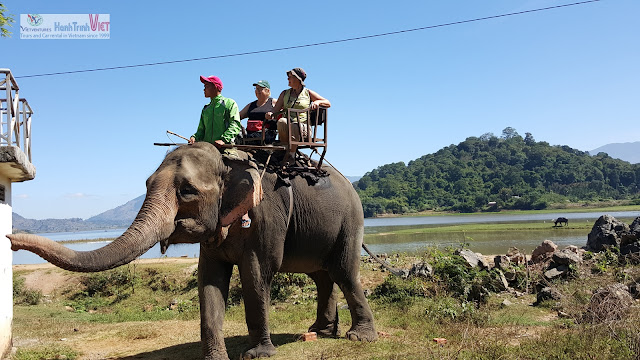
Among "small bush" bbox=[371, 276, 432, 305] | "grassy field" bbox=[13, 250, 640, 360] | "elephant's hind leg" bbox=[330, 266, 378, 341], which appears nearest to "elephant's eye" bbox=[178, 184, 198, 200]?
"grassy field" bbox=[13, 250, 640, 360]

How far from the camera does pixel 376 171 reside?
130 metres

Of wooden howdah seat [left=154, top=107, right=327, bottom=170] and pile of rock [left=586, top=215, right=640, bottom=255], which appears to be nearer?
wooden howdah seat [left=154, top=107, right=327, bottom=170]

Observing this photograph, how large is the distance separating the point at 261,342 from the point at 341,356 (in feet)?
3.37

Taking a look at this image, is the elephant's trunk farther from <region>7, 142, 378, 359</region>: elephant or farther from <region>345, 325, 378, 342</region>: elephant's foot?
<region>345, 325, 378, 342</region>: elephant's foot

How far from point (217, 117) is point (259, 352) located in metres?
2.98

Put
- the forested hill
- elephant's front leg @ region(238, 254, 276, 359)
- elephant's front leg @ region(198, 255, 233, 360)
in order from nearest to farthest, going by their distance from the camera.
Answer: elephant's front leg @ region(198, 255, 233, 360)
elephant's front leg @ region(238, 254, 276, 359)
the forested hill

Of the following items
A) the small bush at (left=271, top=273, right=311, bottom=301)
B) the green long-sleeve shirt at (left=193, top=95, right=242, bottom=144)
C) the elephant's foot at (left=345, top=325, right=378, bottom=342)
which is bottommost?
the small bush at (left=271, top=273, right=311, bottom=301)

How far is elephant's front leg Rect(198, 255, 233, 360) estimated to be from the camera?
639cm

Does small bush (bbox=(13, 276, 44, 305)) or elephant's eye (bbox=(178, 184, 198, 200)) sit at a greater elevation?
elephant's eye (bbox=(178, 184, 198, 200))

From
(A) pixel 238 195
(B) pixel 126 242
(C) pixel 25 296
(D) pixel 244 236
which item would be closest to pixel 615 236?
(D) pixel 244 236

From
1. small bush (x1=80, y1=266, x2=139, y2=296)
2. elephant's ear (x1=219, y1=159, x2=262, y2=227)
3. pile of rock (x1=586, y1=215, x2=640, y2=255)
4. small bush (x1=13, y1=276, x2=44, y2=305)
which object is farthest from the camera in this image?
small bush (x1=80, y1=266, x2=139, y2=296)

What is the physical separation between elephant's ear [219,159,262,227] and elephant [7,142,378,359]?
0.04 ft

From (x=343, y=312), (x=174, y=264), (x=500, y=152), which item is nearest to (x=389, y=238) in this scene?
(x=174, y=264)

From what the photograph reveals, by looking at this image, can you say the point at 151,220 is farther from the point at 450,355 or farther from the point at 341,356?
the point at 450,355
